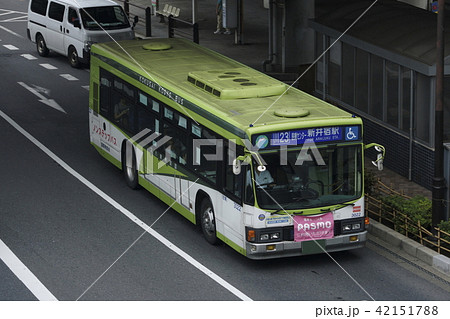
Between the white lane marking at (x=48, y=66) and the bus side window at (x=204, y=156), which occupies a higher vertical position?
the bus side window at (x=204, y=156)

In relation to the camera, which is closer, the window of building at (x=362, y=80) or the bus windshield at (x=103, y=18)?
the window of building at (x=362, y=80)

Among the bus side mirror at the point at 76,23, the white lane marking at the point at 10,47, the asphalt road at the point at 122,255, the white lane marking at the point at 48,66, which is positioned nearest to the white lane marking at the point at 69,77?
the white lane marking at the point at 48,66

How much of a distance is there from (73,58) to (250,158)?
19.1 meters

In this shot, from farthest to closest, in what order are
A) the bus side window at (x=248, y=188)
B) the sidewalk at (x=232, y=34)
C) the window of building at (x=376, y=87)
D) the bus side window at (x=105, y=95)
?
the sidewalk at (x=232, y=34) < the window of building at (x=376, y=87) < the bus side window at (x=105, y=95) < the bus side window at (x=248, y=188)

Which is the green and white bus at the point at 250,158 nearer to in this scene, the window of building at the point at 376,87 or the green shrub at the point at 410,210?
the green shrub at the point at 410,210

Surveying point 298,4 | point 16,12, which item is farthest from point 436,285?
point 16,12

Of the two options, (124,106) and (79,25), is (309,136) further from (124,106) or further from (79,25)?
(79,25)

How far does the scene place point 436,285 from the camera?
52.3 feet

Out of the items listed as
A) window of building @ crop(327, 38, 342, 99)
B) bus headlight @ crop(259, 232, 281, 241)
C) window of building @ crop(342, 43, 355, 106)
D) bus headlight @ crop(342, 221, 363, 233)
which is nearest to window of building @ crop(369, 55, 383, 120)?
window of building @ crop(342, 43, 355, 106)

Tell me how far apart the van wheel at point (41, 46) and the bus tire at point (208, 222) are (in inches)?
758

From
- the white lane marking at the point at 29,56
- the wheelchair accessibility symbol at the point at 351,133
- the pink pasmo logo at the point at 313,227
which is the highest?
the wheelchair accessibility symbol at the point at 351,133

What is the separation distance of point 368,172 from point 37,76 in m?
15.9

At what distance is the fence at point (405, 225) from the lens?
17156 mm

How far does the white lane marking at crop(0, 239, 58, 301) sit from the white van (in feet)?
52.5
